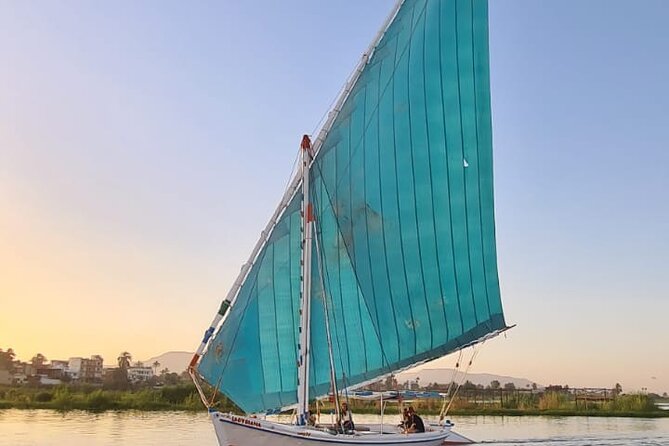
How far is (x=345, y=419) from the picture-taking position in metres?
16.9

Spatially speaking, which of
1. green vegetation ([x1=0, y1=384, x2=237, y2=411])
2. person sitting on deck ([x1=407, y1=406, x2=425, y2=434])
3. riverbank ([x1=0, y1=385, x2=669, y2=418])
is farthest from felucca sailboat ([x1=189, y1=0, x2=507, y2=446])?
green vegetation ([x1=0, y1=384, x2=237, y2=411])

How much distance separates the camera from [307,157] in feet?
56.0

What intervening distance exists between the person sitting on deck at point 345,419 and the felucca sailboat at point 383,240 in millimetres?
185

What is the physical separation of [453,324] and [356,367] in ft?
8.71

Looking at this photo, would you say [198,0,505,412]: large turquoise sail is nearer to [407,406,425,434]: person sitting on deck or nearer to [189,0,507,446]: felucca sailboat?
[189,0,507,446]: felucca sailboat

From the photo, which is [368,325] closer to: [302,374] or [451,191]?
[302,374]

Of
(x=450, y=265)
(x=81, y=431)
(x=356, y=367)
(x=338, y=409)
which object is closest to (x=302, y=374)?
(x=338, y=409)

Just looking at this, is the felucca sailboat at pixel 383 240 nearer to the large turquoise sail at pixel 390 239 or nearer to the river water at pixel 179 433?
the large turquoise sail at pixel 390 239

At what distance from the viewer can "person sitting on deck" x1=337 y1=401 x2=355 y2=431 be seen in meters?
16.1

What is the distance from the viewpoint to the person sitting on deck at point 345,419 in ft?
52.9

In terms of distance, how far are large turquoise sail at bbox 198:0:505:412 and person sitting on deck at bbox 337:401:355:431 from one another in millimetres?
714

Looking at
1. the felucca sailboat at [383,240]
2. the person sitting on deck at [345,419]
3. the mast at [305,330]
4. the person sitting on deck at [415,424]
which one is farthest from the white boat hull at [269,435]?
the person sitting on deck at [415,424]

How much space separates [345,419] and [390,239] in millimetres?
4393

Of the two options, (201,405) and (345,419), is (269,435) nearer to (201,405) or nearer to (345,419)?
(345,419)
